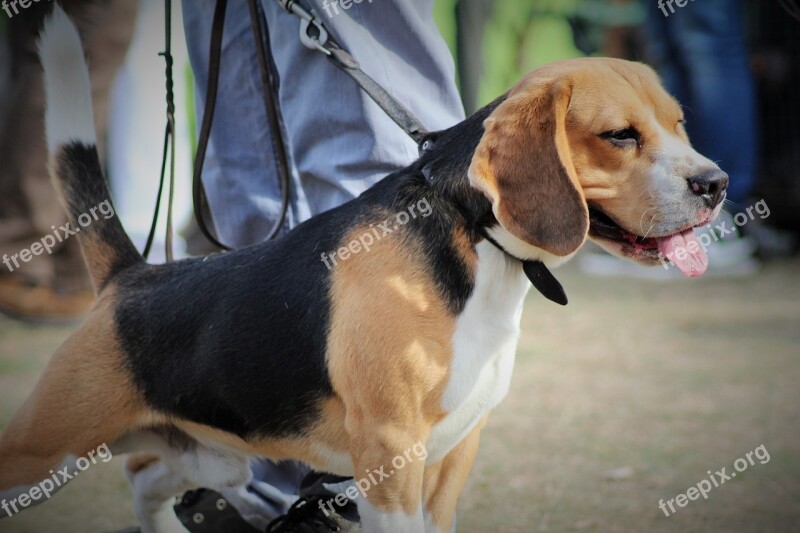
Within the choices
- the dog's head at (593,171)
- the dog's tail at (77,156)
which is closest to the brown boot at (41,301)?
the dog's tail at (77,156)

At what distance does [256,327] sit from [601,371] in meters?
3.19

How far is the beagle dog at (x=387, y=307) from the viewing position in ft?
7.72

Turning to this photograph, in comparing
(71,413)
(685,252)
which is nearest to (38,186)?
(71,413)

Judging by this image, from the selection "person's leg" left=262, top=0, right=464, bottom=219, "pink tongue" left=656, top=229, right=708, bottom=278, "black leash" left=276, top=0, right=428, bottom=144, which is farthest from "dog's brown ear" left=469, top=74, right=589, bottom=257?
"person's leg" left=262, top=0, right=464, bottom=219

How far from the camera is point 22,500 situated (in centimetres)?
271

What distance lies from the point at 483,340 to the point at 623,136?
24.3 inches

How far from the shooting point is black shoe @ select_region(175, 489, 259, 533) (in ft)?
10.8

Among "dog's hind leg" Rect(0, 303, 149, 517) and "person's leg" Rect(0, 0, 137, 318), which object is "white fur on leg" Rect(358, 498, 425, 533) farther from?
"person's leg" Rect(0, 0, 137, 318)

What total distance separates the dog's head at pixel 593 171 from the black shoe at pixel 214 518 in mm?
1515

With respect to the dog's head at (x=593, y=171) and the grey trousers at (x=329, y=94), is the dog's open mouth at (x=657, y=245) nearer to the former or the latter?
the dog's head at (x=593, y=171)

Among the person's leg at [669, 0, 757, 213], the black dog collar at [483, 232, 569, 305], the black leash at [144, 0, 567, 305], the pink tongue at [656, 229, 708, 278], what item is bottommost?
the person's leg at [669, 0, 757, 213]

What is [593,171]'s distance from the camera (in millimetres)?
2404

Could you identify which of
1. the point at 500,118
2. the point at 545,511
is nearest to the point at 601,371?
the point at 545,511

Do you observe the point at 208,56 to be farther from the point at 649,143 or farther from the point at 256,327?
the point at 649,143
